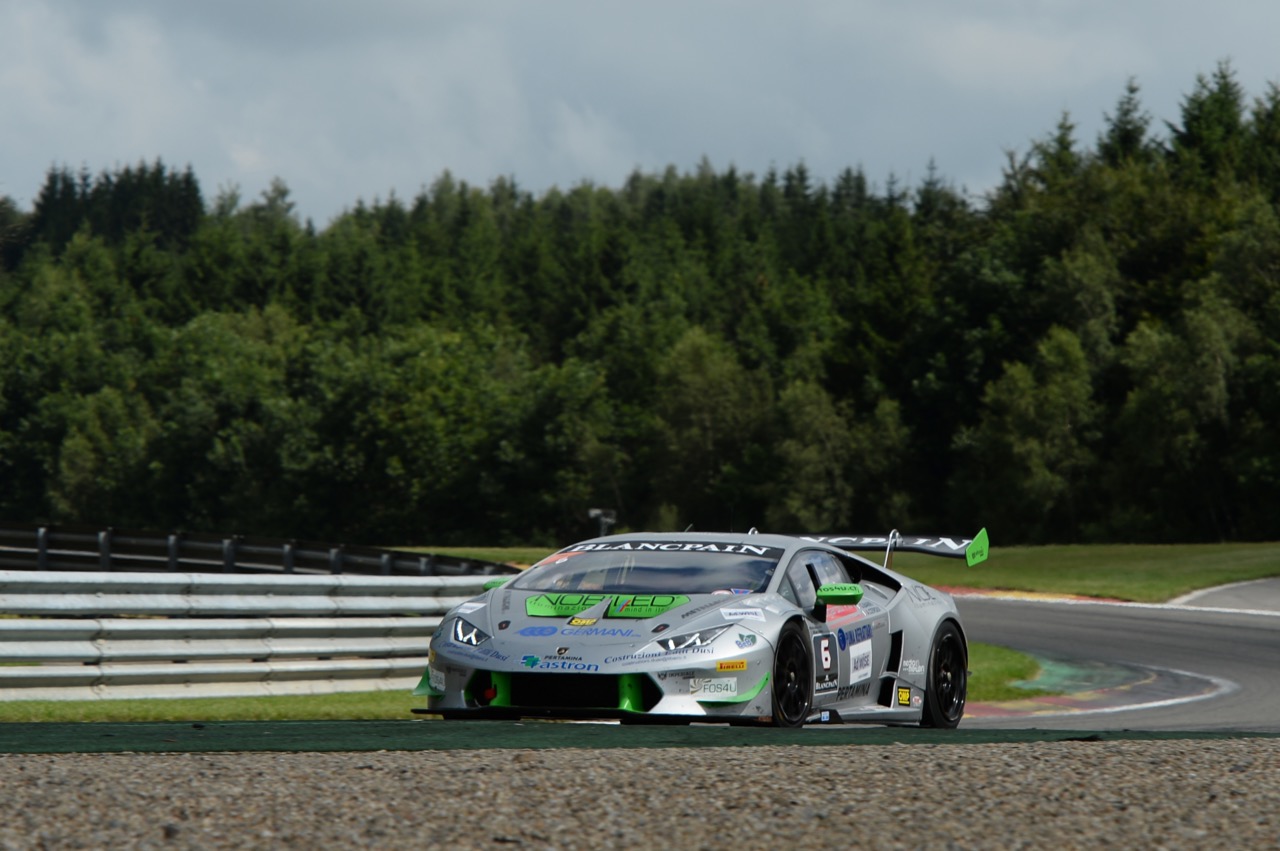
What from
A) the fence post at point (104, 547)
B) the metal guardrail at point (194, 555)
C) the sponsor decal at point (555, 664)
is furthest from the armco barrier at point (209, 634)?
the fence post at point (104, 547)

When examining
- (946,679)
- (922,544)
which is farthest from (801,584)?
(922,544)

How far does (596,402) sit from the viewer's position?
86.5 metres

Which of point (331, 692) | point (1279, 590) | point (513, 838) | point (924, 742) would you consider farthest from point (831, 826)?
point (1279, 590)

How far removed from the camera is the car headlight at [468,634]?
8891 millimetres

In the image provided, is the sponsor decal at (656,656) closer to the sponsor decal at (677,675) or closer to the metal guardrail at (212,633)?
the sponsor decal at (677,675)

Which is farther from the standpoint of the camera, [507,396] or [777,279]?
[777,279]

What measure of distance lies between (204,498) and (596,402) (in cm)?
2069

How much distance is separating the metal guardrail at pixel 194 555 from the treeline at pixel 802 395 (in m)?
45.3

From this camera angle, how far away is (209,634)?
11867 millimetres

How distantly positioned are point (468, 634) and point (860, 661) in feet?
7.55

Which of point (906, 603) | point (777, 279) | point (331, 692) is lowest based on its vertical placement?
point (331, 692)

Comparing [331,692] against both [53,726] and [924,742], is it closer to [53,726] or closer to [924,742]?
[53,726]

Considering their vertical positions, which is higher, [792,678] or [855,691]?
[792,678]

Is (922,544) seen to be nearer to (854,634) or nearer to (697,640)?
(854,634)
